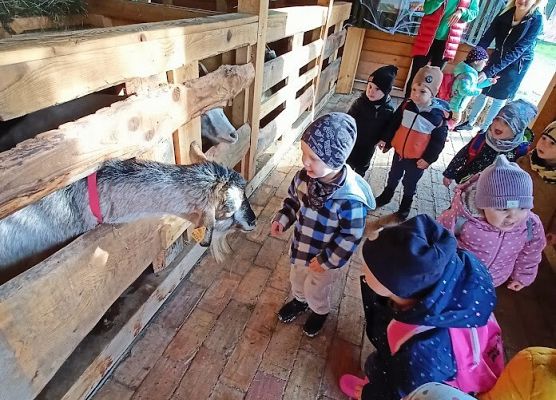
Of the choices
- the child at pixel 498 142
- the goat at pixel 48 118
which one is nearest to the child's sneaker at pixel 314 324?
the child at pixel 498 142

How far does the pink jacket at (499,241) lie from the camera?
191cm

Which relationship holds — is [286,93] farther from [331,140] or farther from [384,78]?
[331,140]

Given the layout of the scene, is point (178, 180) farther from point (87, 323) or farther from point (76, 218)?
point (87, 323)

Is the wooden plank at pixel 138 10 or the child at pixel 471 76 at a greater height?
the wooden plank at pixel 138 10

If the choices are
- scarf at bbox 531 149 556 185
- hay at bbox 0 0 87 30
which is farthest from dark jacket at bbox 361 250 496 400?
hay at bbox 0 0 87 30

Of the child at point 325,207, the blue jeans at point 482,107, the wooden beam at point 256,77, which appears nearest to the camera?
the child at point 325,207

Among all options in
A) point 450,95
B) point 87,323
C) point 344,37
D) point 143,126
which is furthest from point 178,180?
point 344,37

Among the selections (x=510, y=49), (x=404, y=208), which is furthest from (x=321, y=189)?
(x=510, y=49)

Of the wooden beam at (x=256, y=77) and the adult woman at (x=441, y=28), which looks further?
the adult woman at (x=441, y=28)

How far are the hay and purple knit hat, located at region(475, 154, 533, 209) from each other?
329 centimetres

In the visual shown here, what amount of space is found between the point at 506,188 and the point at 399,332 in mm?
904

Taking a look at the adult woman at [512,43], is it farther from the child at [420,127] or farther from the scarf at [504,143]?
the scarf at [504,143]

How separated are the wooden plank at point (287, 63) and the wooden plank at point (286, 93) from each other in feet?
0.53

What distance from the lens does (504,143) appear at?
2.58 meters
